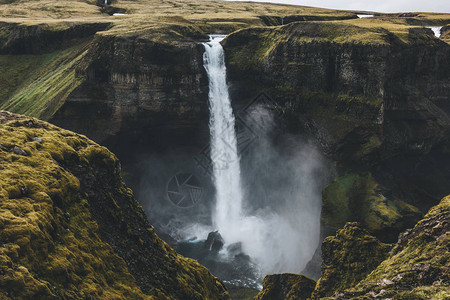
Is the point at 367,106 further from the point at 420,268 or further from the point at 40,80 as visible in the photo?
the point at 40,80

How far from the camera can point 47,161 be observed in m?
17.2

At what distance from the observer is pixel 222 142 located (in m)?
59.4

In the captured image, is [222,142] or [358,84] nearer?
[358,84]

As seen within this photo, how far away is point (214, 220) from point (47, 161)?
4288 centimetres

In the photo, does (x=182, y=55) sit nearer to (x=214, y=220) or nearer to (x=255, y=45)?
(x=255, y=45)

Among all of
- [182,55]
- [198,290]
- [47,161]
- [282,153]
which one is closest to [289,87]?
[282,153]

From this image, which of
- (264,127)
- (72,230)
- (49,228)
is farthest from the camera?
(264,127)

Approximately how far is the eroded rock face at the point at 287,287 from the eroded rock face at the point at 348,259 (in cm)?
300

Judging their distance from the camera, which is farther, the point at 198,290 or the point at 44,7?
the point at 44,7

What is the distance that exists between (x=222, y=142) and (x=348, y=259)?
3326 centimetres

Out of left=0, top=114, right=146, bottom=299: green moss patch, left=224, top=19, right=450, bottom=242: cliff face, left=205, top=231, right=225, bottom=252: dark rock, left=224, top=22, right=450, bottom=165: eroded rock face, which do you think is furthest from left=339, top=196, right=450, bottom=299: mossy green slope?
left=205, top=231, right=225, bottom=252: dark rock

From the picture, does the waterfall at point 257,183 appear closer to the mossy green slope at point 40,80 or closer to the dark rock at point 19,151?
the mossy green slope at point 40,80

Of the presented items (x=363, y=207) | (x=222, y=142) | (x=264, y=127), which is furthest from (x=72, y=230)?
(x=264, y=127)

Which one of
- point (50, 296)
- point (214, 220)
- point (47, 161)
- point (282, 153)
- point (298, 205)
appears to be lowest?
point (214, 220)
